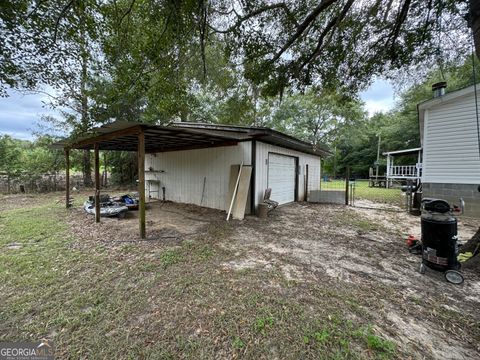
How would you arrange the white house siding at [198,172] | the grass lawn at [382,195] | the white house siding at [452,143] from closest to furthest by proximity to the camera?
the white house siding at [452,143] → the white house siding at [198,172] → the grass lawn at [382,195]

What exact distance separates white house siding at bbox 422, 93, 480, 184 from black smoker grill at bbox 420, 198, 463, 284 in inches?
186

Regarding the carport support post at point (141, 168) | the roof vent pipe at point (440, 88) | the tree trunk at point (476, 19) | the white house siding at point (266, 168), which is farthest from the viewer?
the roof vent pipe at point (440, 88)

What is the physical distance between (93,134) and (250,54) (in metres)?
4.33

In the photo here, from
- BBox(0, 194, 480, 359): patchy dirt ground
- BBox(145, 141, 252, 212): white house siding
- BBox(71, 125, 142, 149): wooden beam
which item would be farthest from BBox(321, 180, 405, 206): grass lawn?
BBox(71, 125, 142, 149): wooden beam

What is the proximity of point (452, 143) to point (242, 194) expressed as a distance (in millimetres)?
6527

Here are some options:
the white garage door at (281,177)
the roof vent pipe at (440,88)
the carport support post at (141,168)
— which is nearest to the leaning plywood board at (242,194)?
the white garage door at (281,177)

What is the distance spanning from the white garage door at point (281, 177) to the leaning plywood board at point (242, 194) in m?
1.25

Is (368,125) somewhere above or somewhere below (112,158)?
above

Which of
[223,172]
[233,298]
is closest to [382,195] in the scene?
[223,172]

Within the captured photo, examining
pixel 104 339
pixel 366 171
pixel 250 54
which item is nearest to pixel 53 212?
pixel 104 339

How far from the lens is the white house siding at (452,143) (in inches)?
221

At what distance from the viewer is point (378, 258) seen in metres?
3.26

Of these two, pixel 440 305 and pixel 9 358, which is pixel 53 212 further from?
pixel 440 305

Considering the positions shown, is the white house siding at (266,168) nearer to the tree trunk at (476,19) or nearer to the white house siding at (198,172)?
the white house siding at (198,172)
